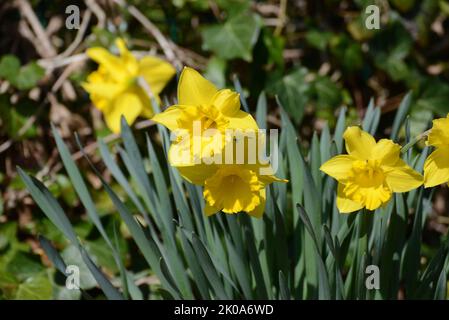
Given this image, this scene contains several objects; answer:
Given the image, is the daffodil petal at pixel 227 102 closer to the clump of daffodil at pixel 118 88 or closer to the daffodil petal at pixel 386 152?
the daffodil petal at pixel 386 152

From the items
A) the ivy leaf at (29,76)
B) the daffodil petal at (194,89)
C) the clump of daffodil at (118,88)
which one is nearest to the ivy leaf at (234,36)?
the clump of daffodil at (118,88)

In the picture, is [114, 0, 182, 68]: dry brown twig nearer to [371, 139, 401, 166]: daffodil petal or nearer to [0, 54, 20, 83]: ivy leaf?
[0, 54, 20, 83]: ivy leaf

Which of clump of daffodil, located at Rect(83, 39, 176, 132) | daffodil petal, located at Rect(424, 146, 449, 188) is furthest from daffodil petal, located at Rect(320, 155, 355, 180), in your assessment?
clump of daffodil, located at Rect(83, 39, 176, 132)

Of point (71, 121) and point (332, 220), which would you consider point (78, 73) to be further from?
point (332, 220)

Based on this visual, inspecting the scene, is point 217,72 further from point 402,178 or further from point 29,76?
point 402,178

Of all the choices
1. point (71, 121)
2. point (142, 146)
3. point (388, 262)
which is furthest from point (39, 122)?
point (388, 262)

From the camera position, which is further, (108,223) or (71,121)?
(71,121)

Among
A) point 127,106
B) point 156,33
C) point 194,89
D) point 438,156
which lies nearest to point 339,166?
point 438,156
